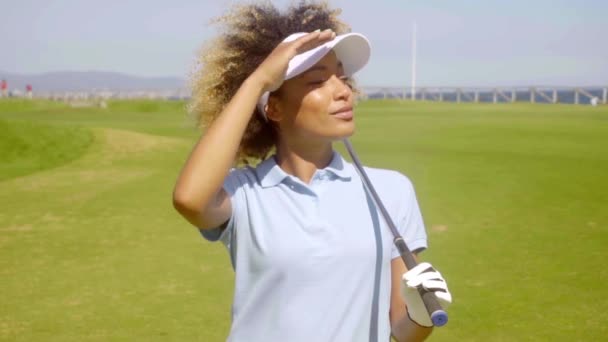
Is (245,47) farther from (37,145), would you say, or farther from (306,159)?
(37,145)

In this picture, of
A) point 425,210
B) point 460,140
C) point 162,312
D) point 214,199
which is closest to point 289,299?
point 214,199

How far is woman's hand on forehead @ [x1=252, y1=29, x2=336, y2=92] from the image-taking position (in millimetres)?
2385

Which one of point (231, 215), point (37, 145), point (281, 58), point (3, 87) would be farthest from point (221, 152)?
point (3, 87)

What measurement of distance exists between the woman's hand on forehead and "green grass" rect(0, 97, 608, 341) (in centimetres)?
72

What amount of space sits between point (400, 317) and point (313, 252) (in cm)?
39

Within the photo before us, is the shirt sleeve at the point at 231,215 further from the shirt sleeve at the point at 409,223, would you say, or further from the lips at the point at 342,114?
the shirt sleeve at the point at 409,223

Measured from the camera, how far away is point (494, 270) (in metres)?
6.46

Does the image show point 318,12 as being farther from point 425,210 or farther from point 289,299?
point 425,210

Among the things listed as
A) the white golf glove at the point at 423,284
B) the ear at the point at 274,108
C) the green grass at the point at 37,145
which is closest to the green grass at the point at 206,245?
the green grass at the point at 37,145

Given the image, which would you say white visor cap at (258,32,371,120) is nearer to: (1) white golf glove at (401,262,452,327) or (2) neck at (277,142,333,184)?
(2) neck at (277,142,333,184)

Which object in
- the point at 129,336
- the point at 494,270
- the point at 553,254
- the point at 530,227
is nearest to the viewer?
the point at 129,336

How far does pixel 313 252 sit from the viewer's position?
230 centimetres

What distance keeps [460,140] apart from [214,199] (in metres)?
14.8

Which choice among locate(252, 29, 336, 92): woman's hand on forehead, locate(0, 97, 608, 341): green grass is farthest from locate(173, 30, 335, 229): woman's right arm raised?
locate(0, 97, 608, 341): green grass
